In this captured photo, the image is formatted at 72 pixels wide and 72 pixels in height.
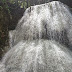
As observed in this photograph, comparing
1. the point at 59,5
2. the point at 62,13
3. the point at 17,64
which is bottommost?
the point at 17,64

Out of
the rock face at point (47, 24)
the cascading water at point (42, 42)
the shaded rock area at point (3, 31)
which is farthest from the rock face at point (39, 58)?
the shaded rock area at point (3, 31)

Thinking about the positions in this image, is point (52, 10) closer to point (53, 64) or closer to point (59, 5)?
point (59, 5)

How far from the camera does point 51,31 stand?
183 inches

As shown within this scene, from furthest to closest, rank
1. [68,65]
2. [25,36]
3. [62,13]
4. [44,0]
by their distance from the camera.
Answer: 1. [44,0]
2. [62,13]
3. [25,36]
4. [68,65]

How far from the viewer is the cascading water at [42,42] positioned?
11.7ft

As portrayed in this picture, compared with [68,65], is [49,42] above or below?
above

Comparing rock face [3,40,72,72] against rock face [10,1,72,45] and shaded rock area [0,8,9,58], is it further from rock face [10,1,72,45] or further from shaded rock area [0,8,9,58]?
shaded rock area [0,8,9,58]

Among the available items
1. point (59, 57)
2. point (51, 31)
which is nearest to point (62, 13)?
point (51, 31)

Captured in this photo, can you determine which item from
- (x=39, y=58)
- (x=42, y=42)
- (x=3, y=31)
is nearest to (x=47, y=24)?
(x=42, y=42)

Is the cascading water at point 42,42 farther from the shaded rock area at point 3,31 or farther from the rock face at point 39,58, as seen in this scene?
the shaded rock area at point 3,31

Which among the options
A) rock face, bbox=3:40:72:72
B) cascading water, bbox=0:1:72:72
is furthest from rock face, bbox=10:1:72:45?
rock face, bbox=3:40:72:72

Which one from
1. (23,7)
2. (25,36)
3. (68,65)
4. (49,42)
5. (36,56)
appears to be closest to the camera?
(68,65)

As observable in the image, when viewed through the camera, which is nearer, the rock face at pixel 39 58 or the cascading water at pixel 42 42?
the rock face at pixel 39 58

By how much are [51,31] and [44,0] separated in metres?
Result: 3.09
